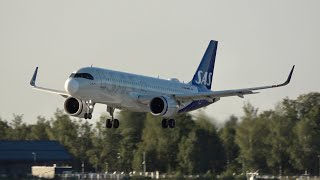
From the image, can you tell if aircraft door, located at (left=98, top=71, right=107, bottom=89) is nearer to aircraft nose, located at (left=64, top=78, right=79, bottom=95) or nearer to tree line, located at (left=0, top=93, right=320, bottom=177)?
aircraft nose, located at (left=64, top=78, right=79, bottom=95)

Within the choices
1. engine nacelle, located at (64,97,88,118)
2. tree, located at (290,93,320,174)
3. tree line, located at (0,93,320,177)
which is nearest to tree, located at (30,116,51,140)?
tree line, located at (0,93,320,177)

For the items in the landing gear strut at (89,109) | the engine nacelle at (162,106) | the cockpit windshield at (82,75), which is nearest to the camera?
the cockpit windshield at (82,75)

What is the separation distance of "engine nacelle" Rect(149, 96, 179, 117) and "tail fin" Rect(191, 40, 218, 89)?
13.3 meters

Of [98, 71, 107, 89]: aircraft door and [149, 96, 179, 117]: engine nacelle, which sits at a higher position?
[98, 71, 107, 89]: aircraft door

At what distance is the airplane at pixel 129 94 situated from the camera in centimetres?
9481

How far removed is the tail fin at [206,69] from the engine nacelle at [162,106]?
13331mm

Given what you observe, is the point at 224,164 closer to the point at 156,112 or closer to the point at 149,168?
the point at 149,168

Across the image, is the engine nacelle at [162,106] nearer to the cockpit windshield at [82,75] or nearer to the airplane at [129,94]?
the airplane at [129,94]

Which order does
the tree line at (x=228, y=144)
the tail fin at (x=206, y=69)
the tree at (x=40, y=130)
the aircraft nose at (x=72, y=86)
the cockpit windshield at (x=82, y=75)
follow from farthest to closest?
the tree at (x=40, y=130) < the tree line at (x=228, y=144) < the tail fin at (x=206, y=69) < the cockpit windshield at (x=82, y=75) < the aircraft nose at (x=72, y=86)

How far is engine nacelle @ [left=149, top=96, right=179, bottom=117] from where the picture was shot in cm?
9993

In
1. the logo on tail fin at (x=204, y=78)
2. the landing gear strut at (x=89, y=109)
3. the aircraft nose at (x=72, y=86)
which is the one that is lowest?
the landing gear strut at (x=89, y=109)

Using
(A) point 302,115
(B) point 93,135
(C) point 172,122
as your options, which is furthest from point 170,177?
(B) point 93,135

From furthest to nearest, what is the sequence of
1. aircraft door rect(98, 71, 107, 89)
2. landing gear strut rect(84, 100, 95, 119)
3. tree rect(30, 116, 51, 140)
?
tree rect(30, 116, 51, 140) → landing gear strut rect(84, 100, 95, 119) → aircraft door rect(98, 71, 107, 89)

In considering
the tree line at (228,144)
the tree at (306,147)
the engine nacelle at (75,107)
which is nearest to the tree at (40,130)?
the tree line at (228,144)
